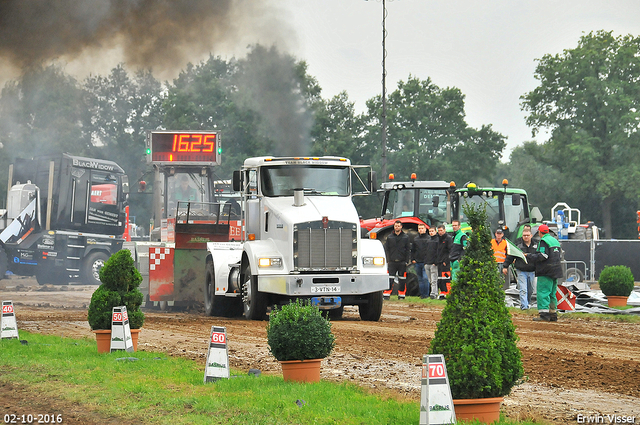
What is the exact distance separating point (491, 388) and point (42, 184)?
2728cm

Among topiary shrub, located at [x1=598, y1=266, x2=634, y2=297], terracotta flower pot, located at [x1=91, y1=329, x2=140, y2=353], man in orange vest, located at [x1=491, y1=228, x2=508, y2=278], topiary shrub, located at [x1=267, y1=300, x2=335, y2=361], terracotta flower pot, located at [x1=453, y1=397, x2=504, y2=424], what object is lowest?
terracotta flower pot, located at [x1=453, y1=397, x2=504, y2=424]

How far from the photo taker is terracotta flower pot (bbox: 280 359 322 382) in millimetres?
8180

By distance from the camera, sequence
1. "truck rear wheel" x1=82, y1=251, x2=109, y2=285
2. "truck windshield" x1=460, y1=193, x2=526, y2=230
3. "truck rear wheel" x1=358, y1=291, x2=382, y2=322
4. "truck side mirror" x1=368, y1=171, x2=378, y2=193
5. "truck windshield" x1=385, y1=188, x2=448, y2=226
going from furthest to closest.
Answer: "truck rear wheel" x1=82, y1=251, x2=109, y2=285, "truck windshield" x1=385, y1=188, x2=448, y2=226, "truck windshield" x1=460, y1=193, x2=526, y2=230, "truck rear wheel" x1=358, y1=291, x2=382, y2=322, "truck side mirror" x1=368, y1=171, x2=378, y2=193

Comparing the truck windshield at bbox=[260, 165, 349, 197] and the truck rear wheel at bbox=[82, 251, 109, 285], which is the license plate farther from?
the truck rear wheel at bbox=[82, 251, 109, 285]

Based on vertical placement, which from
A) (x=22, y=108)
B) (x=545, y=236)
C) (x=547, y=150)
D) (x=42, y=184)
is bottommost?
(x=545, y=236)

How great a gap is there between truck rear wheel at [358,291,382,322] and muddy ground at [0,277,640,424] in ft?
1.05

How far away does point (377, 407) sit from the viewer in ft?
23.2

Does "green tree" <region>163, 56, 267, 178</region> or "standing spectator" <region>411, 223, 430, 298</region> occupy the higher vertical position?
"green tree" <region>163, 56, 267, 178</region>

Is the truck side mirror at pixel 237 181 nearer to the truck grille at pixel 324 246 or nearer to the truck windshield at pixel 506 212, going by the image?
the truck grille at pixel 324 246

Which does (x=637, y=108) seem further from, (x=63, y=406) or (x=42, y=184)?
(x=63, y=406)

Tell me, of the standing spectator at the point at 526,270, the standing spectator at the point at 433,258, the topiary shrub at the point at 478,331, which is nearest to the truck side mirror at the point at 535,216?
the standing spectator at the point at 433,258

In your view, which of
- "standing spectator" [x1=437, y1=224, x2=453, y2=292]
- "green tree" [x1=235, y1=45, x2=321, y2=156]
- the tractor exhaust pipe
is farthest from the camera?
"green tree" [x1=235, y1=45, x2=321, y2=156]

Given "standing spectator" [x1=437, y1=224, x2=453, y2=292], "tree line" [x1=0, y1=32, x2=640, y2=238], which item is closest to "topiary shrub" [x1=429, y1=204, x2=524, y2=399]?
"standing spectator" [x1=437, y1=224, x2=453, y2=292]

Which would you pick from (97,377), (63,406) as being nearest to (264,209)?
(97,377)
